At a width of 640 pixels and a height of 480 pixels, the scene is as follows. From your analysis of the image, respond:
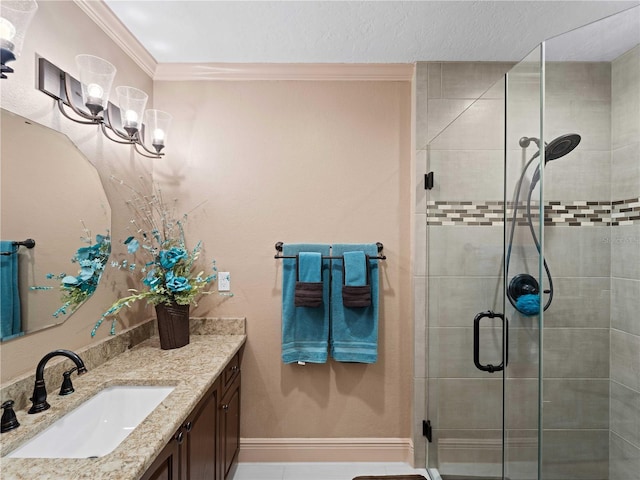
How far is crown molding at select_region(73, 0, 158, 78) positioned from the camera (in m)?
1.61

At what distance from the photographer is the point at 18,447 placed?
3.36 feet

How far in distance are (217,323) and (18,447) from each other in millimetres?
1231

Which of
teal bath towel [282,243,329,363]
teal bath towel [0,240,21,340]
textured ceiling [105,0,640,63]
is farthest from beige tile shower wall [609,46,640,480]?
teal bath towel [0,240,21,340]

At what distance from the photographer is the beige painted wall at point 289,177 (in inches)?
88.7

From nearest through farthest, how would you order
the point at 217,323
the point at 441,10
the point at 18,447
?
the point at 18,447
the point at 441,10
the point at 217,323

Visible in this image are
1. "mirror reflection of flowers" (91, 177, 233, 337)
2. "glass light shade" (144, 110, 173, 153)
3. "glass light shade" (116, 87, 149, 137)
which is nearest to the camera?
"glass light shade" (116, 87, 149, 137)

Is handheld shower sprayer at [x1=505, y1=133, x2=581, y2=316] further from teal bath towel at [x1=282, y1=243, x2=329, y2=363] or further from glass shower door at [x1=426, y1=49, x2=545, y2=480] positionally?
teal bath towel at [x1=282, y1=243, x2=329, y2=363]

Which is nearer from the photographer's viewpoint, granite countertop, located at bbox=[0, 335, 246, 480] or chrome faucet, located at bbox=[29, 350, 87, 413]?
granite countertop, located at bbox=[0, 335, 246, 480]

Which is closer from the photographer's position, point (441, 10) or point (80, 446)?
point (80, 446)

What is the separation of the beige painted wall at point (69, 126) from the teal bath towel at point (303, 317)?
93 centimetres

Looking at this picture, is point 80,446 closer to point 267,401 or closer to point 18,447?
point 18,447

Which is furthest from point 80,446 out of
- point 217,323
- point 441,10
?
point 441,10

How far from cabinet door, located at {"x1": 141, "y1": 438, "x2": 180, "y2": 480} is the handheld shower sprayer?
1.30 m

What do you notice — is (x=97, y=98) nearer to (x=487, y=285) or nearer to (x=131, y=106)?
(x=131, y=106)
